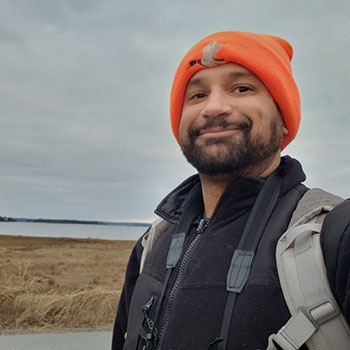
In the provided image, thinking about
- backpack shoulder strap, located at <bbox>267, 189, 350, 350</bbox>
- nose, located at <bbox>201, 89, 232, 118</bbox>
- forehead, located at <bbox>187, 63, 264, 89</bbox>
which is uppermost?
forehead, located at <bbox>187, 63, 264, 89</bbox>

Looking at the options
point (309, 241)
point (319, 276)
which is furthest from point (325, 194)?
point (319, 276)

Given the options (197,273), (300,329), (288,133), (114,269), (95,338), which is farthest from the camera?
(114,269)

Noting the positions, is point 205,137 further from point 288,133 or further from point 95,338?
point 95,338

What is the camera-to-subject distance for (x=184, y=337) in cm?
154

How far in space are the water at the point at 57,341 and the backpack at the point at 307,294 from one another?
13.1ft

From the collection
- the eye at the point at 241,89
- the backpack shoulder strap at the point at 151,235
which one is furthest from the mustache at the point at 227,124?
the backpack shoulder strap at the point at 151,235

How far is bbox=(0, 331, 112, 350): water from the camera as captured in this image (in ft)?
15.2

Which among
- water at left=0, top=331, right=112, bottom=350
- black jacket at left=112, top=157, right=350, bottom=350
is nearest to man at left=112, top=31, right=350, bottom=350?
black jacket at left=112, top=157, right=350, bottom=350

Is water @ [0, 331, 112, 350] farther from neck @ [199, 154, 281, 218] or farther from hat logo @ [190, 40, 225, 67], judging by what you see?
hat logo @ [190, 40, 225, 67]

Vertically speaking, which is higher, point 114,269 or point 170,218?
point 170,218

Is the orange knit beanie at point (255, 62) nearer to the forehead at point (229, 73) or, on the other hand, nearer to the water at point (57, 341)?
the forehead at point (229, 73)

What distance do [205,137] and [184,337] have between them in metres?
0.87

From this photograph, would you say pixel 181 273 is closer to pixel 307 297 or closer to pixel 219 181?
pixel 219 181

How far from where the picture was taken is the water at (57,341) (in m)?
4.64
